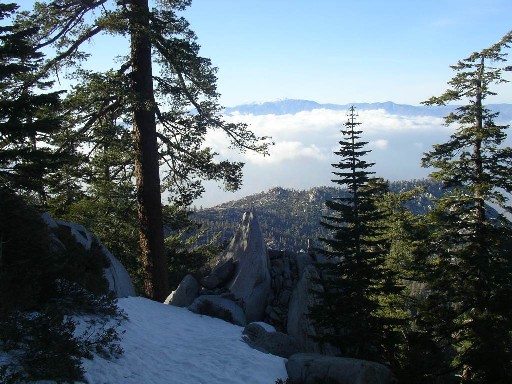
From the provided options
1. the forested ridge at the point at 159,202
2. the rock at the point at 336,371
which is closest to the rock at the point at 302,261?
the forested ridge at the point at 159,202

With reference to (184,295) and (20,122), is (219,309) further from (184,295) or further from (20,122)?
(20,122)

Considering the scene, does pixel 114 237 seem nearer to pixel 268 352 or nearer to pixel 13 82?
pixel 13 82

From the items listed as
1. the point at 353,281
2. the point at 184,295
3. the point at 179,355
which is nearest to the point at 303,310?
the point at 353,281

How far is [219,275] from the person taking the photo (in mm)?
16719

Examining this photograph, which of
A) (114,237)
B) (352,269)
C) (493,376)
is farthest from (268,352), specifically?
(114,237)

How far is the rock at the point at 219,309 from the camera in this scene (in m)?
14.5

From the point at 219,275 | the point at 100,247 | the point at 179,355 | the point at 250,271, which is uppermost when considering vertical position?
the point at 100,247

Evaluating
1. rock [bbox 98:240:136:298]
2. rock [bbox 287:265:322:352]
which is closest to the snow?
rock [bbox 98:240:136:298]

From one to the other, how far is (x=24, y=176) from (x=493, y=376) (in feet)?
54.4

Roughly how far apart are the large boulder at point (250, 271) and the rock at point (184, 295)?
4.22 feet

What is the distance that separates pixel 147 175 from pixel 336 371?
932cm

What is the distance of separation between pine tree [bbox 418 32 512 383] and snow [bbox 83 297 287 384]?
29.3ft

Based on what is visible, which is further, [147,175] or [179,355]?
[147,175]

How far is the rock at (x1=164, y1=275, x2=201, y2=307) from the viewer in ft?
51.8
